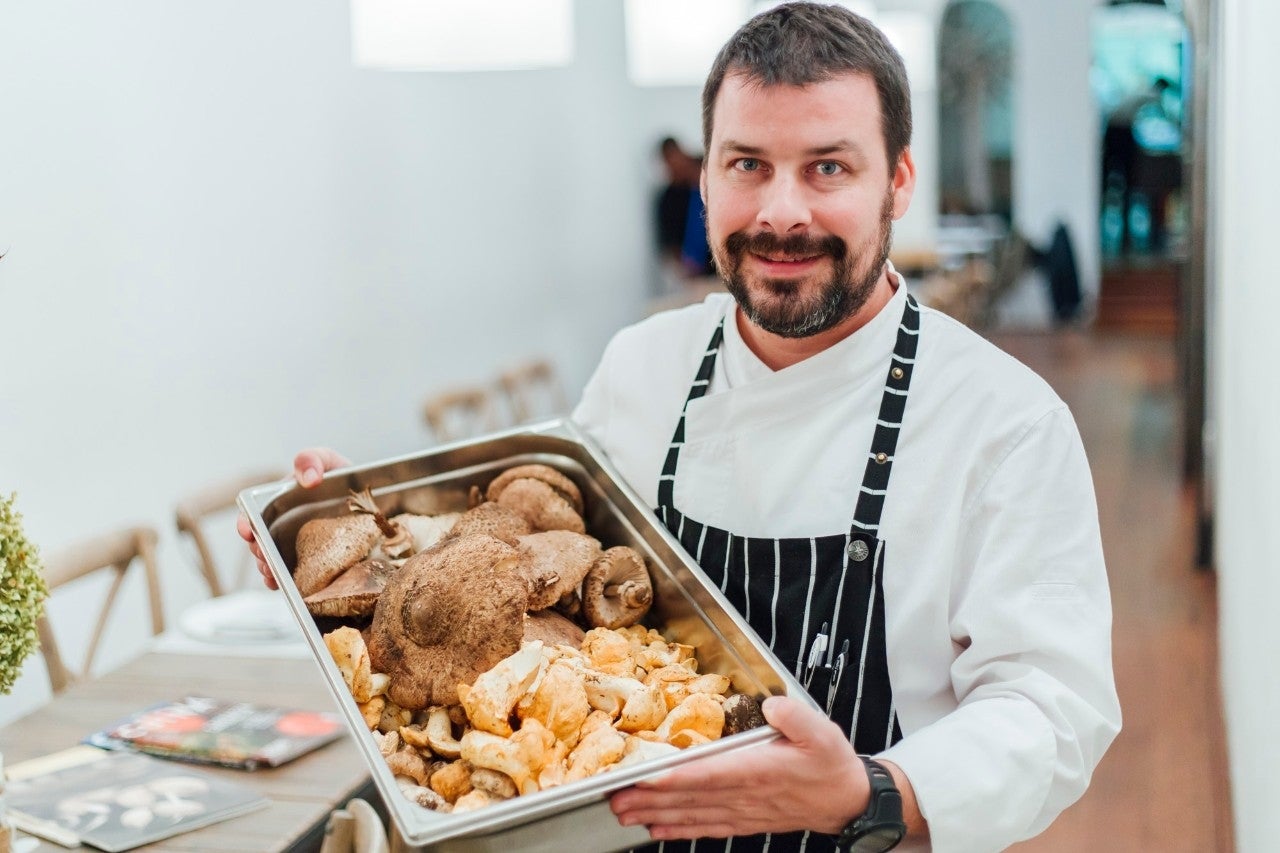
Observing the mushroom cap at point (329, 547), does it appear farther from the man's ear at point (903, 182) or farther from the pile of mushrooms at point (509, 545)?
the man's ear at point (903, 182)

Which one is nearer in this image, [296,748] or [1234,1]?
[296,748]

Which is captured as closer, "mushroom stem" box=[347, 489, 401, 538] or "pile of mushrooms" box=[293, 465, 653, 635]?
"pile of mushrooms" box=[293, 465, 653, 635]

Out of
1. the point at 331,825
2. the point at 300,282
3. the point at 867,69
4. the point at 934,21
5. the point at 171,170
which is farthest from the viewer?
the point at 934,21

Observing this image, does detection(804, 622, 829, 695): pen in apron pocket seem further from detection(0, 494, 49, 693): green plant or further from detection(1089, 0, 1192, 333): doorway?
detection(1089, 0, 1192, 333): doorway

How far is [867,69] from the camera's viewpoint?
1161 mm

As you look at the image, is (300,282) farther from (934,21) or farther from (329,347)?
(934,21)

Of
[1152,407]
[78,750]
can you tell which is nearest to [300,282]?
[78,750]

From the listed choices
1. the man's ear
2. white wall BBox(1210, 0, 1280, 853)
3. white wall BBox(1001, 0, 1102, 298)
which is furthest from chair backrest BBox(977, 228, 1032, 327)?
the man's ear

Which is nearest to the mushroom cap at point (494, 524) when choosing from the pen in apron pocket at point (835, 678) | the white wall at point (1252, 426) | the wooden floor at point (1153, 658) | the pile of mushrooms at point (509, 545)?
the pile of mushrooms at point (509, 545)

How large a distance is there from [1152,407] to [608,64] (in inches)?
145

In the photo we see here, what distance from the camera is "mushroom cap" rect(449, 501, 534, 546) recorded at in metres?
1.25

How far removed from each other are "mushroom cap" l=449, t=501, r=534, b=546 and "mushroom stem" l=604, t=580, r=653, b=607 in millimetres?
112

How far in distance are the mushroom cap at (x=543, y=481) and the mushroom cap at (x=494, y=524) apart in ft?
0.20

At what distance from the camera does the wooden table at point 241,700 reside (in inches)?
58.5
